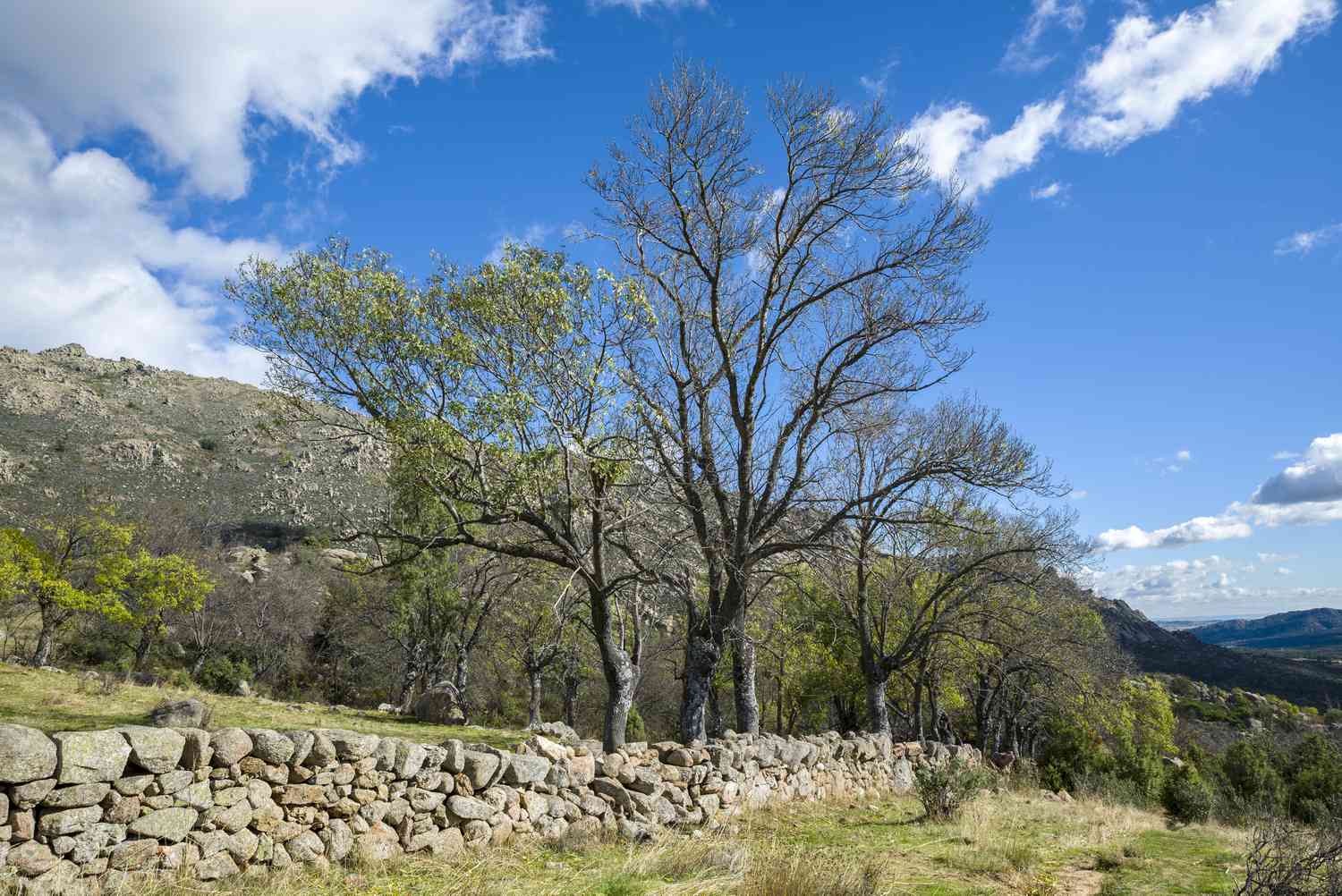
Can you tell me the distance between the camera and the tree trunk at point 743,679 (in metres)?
13.8

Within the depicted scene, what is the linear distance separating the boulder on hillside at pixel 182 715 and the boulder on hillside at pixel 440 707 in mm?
8782

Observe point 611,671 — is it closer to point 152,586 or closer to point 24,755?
point 24,755

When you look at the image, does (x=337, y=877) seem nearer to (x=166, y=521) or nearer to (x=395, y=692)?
(x=395, y=692)

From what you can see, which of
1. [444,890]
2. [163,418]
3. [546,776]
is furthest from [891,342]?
[163,418]

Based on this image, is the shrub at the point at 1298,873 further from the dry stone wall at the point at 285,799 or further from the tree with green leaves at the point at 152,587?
the tree with green leaves at the point at 152,587

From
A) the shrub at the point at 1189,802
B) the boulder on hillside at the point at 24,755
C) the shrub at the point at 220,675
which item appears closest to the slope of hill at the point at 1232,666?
the shrub at the point at 1189,802

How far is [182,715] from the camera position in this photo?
13031 mm

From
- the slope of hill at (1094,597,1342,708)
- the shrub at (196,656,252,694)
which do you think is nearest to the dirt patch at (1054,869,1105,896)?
the shrub at (196,656,252,694)

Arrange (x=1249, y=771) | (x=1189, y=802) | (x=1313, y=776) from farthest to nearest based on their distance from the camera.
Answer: (x=1249, y=771)
(x=1313, y=776)
(x=1189, y=802)

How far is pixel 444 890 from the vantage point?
584 cm

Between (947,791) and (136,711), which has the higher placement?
(136,711)

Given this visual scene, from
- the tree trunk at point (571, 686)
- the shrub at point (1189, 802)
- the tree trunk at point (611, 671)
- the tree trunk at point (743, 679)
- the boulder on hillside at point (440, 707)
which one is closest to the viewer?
the tree trunk at point (611, 671)

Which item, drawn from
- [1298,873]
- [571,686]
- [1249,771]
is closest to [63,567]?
[571,686]

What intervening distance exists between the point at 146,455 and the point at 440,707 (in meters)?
47.4
